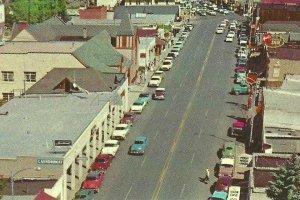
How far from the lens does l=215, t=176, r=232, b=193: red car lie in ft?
205

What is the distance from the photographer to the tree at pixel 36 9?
174625 millimetres

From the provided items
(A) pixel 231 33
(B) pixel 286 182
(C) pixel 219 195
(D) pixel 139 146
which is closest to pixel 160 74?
(D) pixel 139 146

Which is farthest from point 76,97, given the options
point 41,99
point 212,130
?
point 212,130

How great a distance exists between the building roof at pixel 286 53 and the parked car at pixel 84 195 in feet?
171

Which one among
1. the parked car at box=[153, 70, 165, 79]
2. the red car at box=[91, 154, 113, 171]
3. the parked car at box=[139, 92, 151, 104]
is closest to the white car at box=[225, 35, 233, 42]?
the parked car at box=[153, 70, 165, 79]

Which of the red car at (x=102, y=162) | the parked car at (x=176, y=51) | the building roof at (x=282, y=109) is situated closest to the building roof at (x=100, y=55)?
the building roof at (x=282, y=109)

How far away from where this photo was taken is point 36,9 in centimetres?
17938

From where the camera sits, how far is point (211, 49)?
5527 inches

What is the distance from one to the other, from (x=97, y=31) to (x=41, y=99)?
3900 cm

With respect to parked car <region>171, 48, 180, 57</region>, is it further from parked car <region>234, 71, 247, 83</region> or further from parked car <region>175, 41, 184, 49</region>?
parked car <region>234, 71, 247, 83</region>

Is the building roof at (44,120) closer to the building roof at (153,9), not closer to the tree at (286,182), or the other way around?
the tree at (286,182)

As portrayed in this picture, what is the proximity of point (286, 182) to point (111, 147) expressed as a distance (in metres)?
27.2

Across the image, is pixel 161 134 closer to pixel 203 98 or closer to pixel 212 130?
pixel 212 130

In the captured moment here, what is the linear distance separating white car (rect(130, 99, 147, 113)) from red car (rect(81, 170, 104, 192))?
25.2 m
